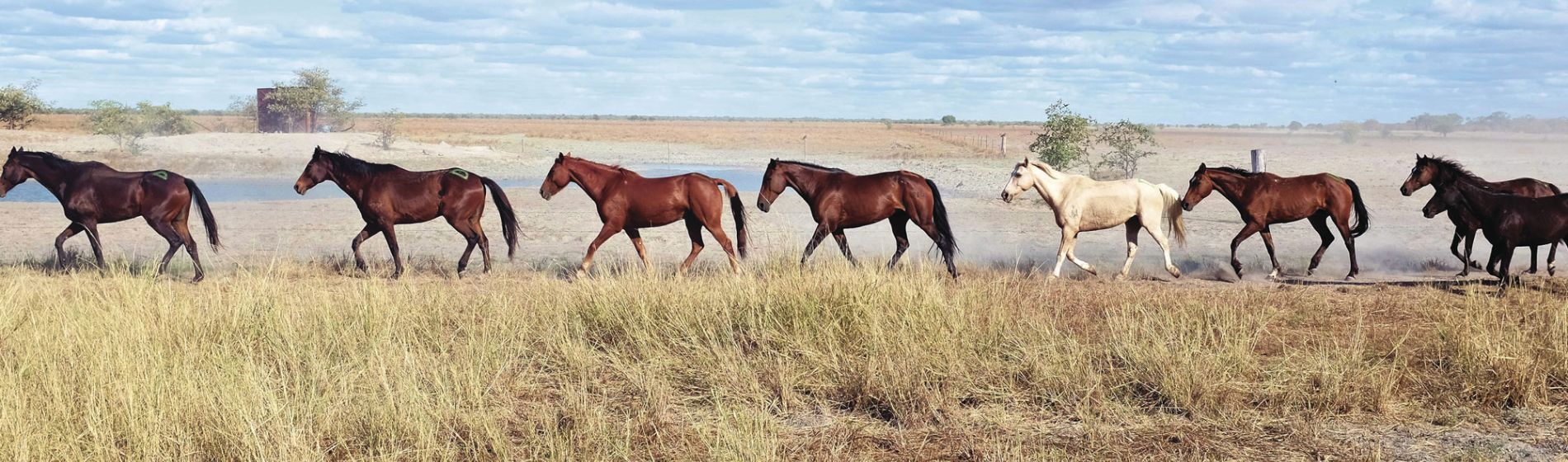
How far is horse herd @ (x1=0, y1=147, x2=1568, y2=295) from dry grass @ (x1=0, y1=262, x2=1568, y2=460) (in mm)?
2762

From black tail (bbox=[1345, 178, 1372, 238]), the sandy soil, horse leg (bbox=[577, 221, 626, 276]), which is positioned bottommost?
the sandy soil

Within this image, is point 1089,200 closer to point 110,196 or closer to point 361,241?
point 361,241

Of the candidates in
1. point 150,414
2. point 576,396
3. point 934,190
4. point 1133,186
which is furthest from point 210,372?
point 1133,186

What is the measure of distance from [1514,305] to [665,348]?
6593 millimetres

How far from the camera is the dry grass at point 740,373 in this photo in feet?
19.1

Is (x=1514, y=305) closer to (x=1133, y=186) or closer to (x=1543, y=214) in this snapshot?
(x=1543, y=214)

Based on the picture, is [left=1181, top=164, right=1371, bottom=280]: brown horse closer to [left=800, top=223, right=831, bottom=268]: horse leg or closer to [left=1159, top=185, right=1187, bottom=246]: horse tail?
[left=1159, top=185, right=1187, bottom=246]: horse tail

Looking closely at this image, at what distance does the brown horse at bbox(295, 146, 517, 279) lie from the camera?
42.0ft

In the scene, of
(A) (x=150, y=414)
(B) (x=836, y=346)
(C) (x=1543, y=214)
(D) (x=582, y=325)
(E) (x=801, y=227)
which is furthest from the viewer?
(E) (x=801, y=227)

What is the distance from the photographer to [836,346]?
755 cm

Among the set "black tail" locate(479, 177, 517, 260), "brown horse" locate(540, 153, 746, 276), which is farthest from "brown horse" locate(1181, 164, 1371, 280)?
"black tail" locate(479, 177, 517, 260)

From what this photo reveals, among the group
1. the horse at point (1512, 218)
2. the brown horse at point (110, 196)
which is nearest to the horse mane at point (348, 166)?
the brown horse at point (110, 196)

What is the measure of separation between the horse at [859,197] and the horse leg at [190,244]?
5.58 m

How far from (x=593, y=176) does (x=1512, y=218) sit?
8476mm
